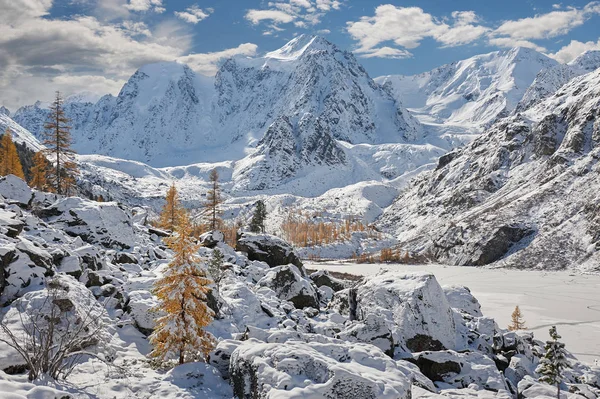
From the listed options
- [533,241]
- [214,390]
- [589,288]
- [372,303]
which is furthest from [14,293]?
[533,241]

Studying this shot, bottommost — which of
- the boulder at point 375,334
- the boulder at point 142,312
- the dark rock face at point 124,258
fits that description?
the boulder at point 375,334

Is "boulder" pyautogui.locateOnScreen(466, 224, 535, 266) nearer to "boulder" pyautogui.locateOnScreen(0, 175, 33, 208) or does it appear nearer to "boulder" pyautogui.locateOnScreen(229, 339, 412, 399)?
"boulder" pyautogui.locateOnScreen(0, 175, 33, 208)

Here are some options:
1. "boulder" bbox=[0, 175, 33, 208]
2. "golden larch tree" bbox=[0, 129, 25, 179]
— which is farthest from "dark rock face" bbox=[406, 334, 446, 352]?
"golden larch tree" bbox=[0, 129, 25, 179]

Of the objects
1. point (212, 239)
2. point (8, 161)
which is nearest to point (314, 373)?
point (212, 239)

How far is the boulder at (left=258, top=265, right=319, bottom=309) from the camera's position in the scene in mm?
31359

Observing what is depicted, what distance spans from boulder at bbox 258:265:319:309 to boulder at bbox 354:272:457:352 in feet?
20.4

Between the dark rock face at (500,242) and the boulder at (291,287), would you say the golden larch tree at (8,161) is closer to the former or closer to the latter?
the boulder at (291,287)

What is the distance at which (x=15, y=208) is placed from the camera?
88.3 ft

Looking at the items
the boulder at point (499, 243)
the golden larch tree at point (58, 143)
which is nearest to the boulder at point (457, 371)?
the golden larch tree at point (58, 143)

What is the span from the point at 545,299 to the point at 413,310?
5769 centimetres

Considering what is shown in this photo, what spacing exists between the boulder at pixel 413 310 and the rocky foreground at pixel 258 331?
0.06m

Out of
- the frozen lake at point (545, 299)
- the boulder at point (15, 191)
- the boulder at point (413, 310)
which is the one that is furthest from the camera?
the frozen lake at point (545, 299)

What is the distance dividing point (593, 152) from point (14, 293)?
148909mm

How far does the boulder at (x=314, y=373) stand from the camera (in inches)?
468
